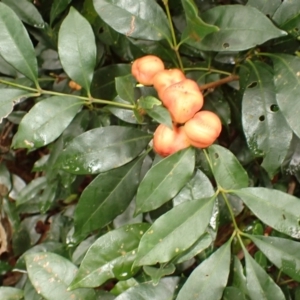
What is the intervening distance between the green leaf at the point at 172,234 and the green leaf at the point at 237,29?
258 mm

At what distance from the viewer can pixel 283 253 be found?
2.44ft

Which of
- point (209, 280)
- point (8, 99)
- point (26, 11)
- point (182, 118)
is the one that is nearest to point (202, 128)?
point (182, 118)

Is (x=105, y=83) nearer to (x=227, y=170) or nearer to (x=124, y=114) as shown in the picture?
(x=124, y=114)

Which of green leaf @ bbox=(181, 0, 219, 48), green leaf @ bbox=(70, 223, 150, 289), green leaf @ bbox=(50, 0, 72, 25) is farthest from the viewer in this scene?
green leaf @ bbox=(50, 0, 72, 25)

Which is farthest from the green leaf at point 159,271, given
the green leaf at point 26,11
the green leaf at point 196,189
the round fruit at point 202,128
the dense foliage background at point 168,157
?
the green leaf at point 26,11

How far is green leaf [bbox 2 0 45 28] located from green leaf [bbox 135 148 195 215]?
440mm

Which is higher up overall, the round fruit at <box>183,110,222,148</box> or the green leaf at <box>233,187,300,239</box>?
the round fruit at <box>183,110,222,148</box>

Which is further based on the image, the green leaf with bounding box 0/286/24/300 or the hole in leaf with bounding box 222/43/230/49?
the green leaf with bounding box 0/286/24/300

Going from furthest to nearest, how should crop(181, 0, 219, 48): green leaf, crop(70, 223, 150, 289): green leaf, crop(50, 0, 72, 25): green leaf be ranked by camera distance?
1. crop(50, 0, 72, 25): green leaf
2. crop(70, 223, 150, 289): green leaf
3. crop(181, 0, 219, 48): green leaf

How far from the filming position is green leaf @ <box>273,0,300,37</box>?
75 centimetres

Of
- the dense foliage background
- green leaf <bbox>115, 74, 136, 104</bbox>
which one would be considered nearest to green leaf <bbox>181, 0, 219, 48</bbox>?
the dense foliage background

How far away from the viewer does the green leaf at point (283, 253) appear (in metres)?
0.73

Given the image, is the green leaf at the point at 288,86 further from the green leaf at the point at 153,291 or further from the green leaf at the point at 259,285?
the green leaf at the point at 153,291

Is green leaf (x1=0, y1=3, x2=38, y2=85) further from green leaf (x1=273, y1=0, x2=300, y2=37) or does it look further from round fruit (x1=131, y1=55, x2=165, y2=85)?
green leaf (x1=273, y1=0, x2=300, y2=37)
